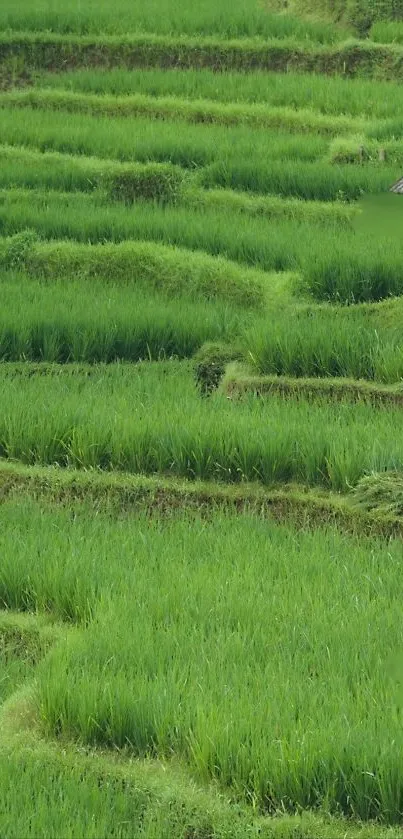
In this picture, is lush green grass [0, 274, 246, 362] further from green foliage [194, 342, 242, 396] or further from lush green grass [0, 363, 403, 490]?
lush green grass [0, 363, 403, 490]

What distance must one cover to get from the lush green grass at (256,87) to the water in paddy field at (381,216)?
1657mm

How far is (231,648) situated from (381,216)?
556 centimetres

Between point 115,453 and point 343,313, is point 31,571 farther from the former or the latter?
point 343,313

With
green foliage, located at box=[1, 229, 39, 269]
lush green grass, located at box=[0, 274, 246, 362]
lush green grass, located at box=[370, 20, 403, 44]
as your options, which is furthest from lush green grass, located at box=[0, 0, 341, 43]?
lush green grass, located at box=[0, 274, 246, 362]

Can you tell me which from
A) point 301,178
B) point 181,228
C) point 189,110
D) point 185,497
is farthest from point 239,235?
point 185,497

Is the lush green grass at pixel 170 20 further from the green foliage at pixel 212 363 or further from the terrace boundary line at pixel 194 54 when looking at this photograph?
the green foliage at pixel 212 363

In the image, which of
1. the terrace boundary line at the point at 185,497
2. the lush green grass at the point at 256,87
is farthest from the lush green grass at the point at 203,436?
the lush green grass at the point at 256,87

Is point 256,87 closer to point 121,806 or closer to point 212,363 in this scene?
point 212,363

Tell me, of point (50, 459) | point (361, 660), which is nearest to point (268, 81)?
point (50, 459)

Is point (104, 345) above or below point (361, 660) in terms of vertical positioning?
below

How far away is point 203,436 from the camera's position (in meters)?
6.30

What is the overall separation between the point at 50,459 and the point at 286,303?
2088mm

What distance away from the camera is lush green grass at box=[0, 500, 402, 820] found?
383 cm

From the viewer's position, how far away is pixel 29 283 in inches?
346
